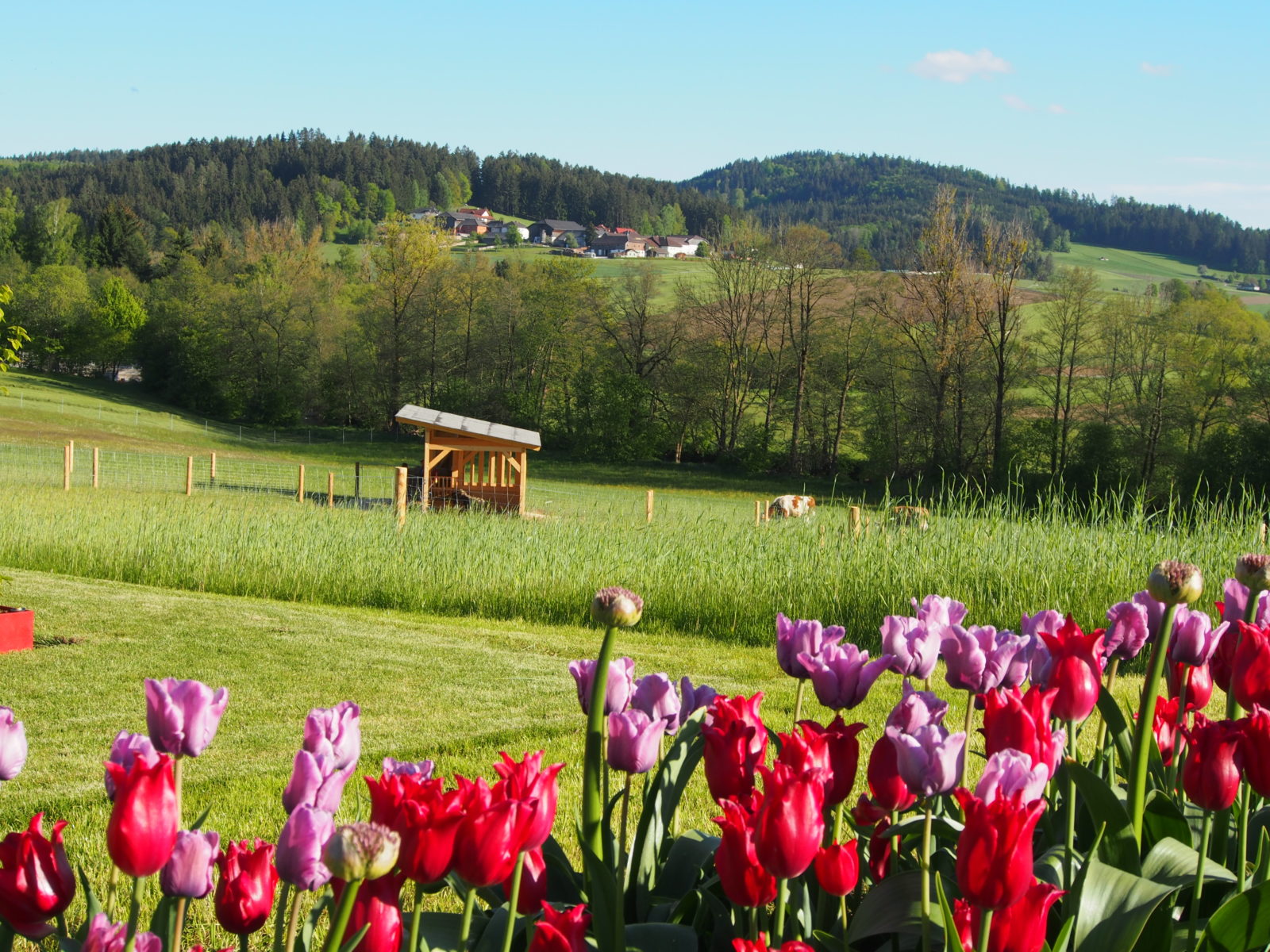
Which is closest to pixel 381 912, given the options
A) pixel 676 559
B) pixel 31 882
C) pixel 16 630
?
pixel 31 882

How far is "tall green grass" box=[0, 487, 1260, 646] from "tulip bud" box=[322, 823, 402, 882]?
7637 mm

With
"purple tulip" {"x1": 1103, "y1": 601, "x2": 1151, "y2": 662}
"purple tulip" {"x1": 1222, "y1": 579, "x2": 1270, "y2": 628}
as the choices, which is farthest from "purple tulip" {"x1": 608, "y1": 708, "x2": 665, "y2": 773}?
"purple tulip" {"x1": 1222, "y1": 579, "x2": 1270, "y2": 628}

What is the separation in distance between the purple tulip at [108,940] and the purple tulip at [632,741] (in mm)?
566

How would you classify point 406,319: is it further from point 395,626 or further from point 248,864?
point 248,864

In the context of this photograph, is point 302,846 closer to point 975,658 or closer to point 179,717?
point 179,717

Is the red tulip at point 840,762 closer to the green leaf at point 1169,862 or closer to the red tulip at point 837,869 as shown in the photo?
the red tulip at point 837,869

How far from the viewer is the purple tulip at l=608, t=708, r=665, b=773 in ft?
4.80

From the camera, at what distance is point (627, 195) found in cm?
12294

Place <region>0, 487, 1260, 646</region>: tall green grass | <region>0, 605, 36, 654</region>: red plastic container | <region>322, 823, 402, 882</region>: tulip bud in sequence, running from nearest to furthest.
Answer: <region>322, 823, 402, 882</region>: tulip bud → <region>0, 605, 36, 654</region>: red plastic container → <region>0, 487, 1260, 646</region>: tall green grass

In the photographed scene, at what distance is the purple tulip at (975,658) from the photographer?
1719 mm

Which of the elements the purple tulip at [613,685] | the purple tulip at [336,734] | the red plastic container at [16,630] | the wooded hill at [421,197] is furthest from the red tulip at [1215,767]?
the wooded hill at [421,197]

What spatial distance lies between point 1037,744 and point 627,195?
125 meters

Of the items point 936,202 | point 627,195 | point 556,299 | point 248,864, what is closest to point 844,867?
point 248,864

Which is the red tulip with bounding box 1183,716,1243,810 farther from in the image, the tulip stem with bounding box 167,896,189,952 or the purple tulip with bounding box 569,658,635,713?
the tulip stem with bounding box 167,896,189,952
